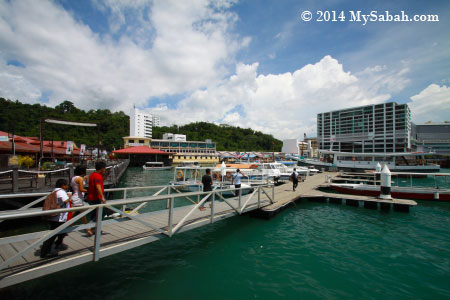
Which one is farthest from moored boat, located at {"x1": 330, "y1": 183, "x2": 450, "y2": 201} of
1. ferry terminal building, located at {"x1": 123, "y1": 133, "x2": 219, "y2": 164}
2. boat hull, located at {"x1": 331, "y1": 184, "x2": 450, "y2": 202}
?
ferry terminal building, located at {"x1": 123, "y1": 133, "x2": 219, "y2": 164}

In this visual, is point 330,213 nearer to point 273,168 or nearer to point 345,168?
point 273,168

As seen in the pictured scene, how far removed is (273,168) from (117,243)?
22.4 m

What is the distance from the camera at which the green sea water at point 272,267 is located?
17.7 feet

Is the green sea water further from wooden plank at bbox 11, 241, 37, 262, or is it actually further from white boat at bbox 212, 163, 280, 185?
white boat at bbox 212, 163, 280, 185

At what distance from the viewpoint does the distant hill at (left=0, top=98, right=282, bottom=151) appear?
6050cm

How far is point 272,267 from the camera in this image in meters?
6.68

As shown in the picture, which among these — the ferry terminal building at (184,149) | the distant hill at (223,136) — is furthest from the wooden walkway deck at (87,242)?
the distant hill at (223,136)

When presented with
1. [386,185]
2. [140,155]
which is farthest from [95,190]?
[140,155]

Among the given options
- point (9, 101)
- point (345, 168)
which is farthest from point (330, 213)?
point (9, 101)

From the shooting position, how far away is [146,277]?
6.02 metres

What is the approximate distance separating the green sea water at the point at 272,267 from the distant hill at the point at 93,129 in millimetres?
20775

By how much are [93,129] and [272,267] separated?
9500 cm

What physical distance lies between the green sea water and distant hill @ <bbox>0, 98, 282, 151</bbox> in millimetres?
20775

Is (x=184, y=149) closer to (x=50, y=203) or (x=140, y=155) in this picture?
(x=140, y=155)
